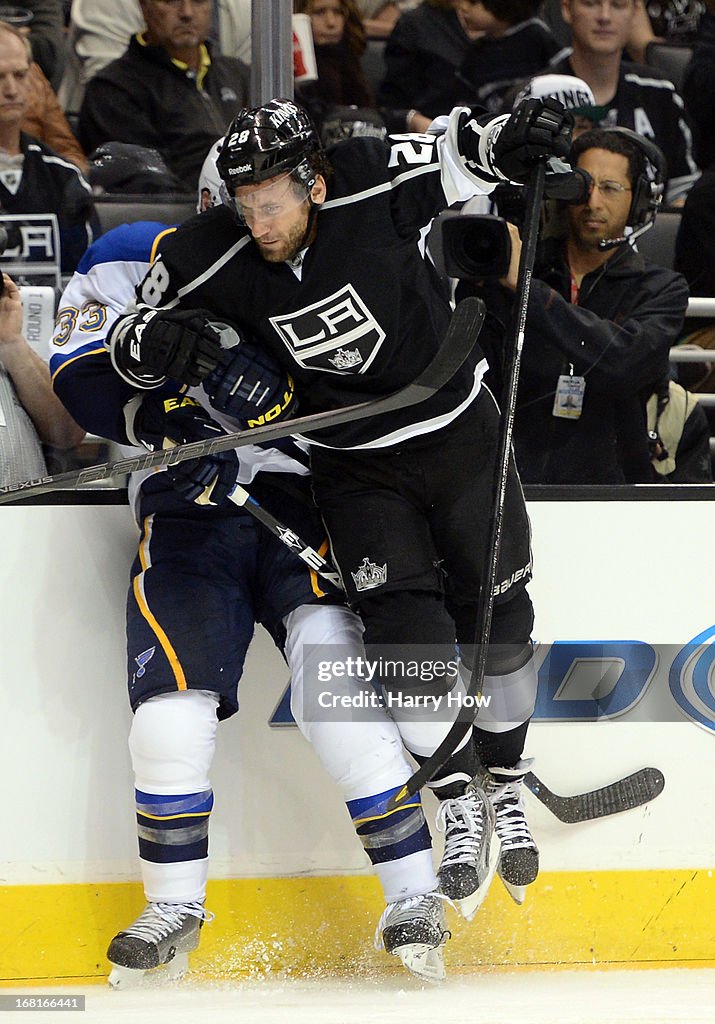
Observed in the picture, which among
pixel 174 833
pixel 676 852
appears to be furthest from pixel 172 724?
pixel 676 852

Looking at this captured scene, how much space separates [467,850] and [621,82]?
72.2 inches

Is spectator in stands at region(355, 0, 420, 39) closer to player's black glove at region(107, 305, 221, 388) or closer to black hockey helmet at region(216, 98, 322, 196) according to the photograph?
black hockey helmet at region(216, 98, 322, 196)

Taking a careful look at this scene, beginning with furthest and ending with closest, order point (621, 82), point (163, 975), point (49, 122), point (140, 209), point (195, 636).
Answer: point (621, 82), point (49, 122), point (140, 209), point (163, 975), point (195, 636)

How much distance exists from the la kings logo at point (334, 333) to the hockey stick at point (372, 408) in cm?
7

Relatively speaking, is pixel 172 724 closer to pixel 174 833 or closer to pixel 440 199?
pixel 174 833

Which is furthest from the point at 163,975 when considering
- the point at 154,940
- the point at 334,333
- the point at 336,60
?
the point at 336,60

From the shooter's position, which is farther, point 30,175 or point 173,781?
point 30,175

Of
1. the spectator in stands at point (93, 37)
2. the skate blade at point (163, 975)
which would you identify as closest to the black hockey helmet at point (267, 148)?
the spectator in stands at point (93, 37)

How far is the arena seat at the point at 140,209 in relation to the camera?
2242mm

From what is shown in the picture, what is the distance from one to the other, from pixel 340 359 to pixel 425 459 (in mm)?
211

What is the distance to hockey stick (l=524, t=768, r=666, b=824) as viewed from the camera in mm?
2174

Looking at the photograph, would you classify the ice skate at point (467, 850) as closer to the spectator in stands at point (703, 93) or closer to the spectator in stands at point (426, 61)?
the spectator in stands at point (703, 93)

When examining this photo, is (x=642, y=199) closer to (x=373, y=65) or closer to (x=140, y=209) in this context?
(x=140, y=209)

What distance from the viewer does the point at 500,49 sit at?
119 inches
